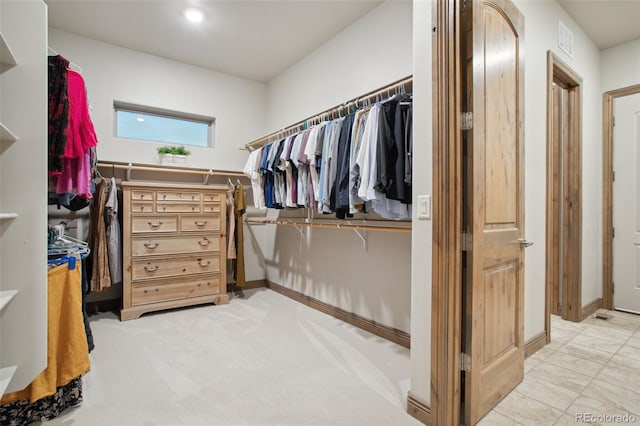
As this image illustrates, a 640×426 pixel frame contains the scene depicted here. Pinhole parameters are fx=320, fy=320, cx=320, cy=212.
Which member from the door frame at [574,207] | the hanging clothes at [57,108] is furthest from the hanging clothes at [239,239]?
the door frame at [574,207]

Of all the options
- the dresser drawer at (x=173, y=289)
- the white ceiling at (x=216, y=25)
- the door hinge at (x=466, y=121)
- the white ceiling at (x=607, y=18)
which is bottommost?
the dresser drawer at (x=173, y=289)

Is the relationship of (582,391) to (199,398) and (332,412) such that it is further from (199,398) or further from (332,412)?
(199,398)

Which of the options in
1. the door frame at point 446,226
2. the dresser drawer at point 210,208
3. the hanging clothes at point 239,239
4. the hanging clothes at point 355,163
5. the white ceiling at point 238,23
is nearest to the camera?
the door frame at point 446,226

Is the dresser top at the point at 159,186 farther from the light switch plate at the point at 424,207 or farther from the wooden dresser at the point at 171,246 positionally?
the light switch plate at the point at 424,207

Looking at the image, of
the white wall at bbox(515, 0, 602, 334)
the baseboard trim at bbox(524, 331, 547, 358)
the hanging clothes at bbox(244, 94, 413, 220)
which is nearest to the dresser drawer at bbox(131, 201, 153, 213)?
the hanging clothes at bbox(244, 94, 413, 220)

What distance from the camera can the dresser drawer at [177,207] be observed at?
10.4 ft

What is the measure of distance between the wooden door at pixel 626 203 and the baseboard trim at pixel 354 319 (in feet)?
8.20

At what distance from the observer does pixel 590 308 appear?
3094mm

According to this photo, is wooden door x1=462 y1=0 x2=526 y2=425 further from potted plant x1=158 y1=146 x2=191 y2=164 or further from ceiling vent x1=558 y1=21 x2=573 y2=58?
potted plant x1=158 y1=146 x2=191 y2=164

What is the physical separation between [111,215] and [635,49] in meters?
5.25

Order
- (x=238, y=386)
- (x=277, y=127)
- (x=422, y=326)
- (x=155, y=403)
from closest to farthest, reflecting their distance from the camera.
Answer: (x=422, y=326) → (x=155, y=403) → (x=238, y=386) → (x=277, y=127)

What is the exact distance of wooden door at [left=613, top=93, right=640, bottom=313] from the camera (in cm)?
310

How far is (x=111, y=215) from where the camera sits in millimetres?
2980

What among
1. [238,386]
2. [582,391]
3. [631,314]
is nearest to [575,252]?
[631,314]
